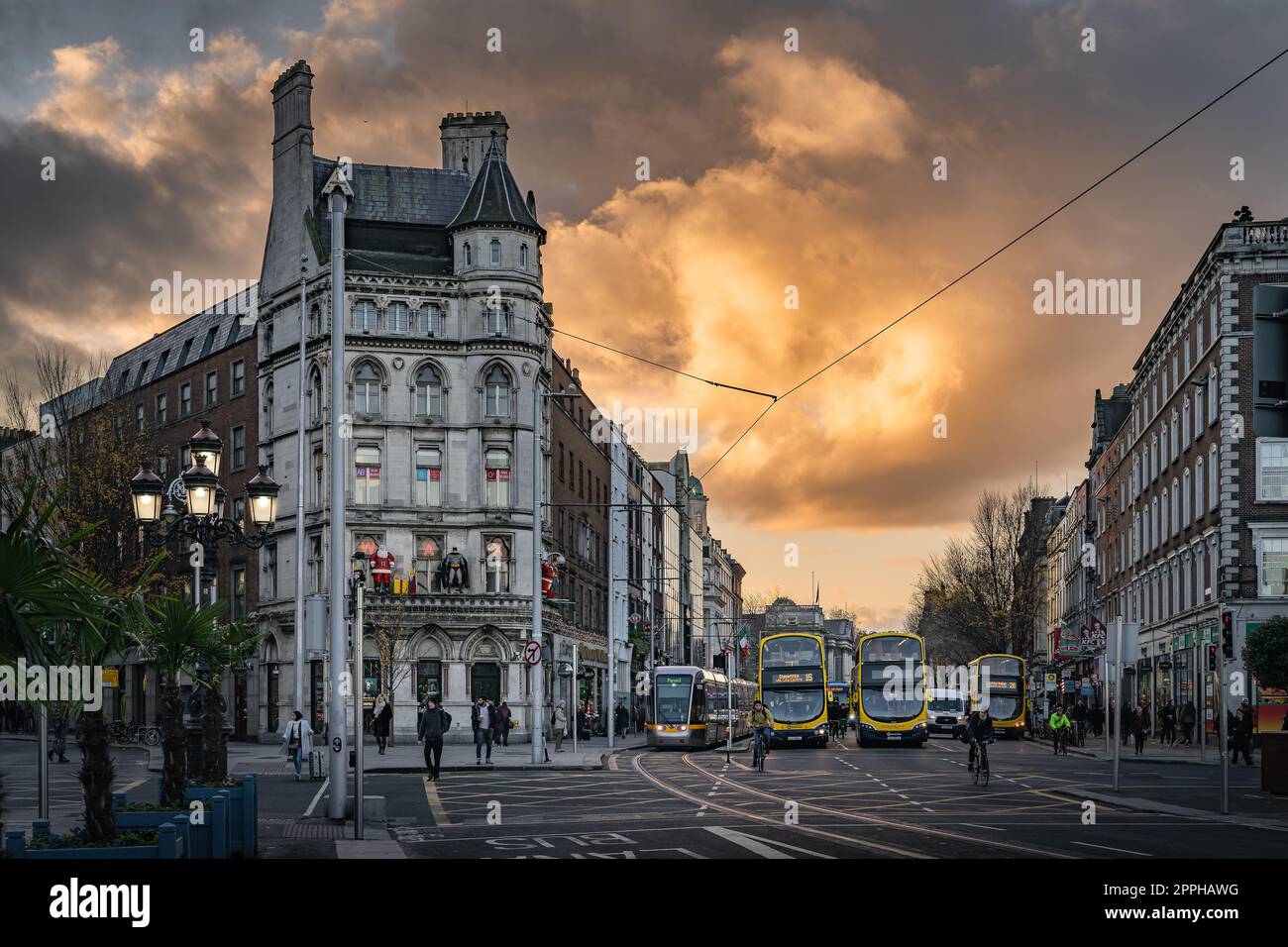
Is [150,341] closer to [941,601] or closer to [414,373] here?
[414,373]

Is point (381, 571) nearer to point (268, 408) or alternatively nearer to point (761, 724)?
point (268, 408)

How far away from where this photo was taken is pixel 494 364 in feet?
206

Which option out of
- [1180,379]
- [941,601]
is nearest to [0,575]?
[1180,379]

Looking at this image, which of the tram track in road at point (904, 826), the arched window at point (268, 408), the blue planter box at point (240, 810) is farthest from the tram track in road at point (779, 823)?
A: the arched window at point (268, 408)

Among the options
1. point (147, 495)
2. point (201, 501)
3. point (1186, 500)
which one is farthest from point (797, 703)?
point (147, 495)

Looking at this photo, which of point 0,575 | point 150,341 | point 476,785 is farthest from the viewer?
point 150,341

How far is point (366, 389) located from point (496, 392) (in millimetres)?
5326

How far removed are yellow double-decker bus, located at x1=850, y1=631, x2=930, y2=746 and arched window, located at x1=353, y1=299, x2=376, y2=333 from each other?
77.7 feet

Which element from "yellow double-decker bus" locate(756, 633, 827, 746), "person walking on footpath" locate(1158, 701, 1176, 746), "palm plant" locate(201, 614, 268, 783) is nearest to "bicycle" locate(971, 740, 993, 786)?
"palm plant" locate(201, 614, 268, 783)

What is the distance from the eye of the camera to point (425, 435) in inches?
2453

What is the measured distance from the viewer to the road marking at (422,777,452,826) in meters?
24.0

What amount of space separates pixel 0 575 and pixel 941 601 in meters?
93.3

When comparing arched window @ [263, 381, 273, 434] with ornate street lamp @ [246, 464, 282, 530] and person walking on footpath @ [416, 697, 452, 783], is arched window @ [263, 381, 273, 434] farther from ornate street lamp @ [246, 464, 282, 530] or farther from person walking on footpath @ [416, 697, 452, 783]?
ornate street lamp @ [246, 464, 282, 530]
